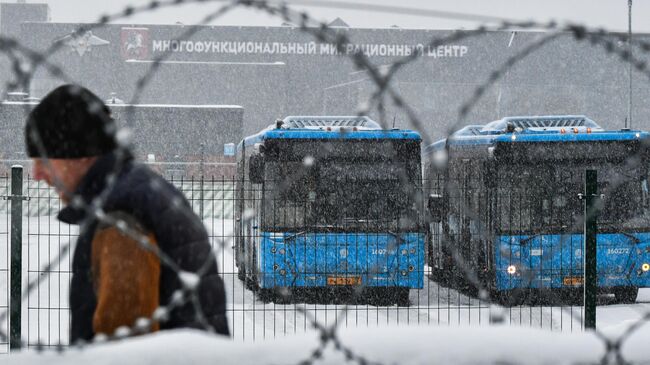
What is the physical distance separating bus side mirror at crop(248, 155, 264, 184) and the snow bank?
1234 centimetres

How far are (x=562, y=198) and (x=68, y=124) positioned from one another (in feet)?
41.3

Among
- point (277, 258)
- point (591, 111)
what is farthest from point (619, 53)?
point (591, 111)

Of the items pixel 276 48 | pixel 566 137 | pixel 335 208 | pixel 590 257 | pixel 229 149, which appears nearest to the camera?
pixel 590 257

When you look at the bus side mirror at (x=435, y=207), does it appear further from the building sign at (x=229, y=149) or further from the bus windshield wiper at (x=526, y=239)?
the building sign at (x=229, y=149)

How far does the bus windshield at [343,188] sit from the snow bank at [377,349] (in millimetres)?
11930

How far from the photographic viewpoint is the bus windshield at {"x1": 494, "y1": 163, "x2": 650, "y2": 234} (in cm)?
1477

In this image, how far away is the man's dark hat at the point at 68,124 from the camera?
2912 mm

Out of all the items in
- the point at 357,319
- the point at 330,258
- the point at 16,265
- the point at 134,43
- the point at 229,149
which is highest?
the point at 134,43

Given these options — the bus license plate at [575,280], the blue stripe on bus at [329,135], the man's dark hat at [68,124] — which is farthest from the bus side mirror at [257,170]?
the man's dark hat at [68,124]

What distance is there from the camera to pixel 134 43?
2719 inches

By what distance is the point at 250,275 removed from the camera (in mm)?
16906

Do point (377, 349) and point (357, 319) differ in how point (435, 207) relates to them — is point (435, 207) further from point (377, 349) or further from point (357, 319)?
point (377, 349)

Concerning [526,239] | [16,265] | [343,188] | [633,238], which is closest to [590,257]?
[16,265]

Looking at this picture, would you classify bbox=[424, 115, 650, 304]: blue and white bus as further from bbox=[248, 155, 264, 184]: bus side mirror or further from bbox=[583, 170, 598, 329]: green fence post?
bbox=[583, 170, 598, 329]: green fence post
